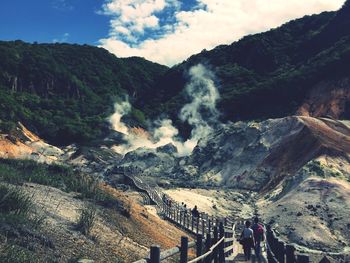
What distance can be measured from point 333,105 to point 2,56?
322 feet

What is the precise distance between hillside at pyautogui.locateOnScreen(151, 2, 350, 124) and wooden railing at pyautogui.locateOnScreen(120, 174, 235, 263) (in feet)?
194

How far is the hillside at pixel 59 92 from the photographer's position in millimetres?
124312

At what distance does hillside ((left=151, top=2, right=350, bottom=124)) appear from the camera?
105 metres

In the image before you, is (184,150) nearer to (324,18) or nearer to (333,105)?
(333,105)

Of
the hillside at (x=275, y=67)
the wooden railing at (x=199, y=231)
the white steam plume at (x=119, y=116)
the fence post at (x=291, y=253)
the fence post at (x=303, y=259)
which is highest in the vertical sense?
the hillside at (x=275, y=67)

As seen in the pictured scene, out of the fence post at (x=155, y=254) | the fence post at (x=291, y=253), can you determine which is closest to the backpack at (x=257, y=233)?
the fence post at (x=291, y=253)

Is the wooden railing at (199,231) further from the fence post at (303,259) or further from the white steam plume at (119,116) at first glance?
the white steam plume at (119,116)

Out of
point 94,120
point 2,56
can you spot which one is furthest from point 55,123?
point 2,56

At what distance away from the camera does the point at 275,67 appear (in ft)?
454

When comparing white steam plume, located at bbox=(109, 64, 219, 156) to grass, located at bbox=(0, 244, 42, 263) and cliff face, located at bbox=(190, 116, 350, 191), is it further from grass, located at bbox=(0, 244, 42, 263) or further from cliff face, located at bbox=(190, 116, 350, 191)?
grass, located at bbox=(0, 244, 42, 263)

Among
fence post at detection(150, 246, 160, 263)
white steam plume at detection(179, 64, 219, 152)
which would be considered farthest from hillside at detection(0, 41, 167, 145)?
fence post at detection(150, 246, 160, 263)

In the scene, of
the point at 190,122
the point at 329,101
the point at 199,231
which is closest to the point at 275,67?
the point at 190,122

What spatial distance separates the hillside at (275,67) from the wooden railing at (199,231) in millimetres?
59083

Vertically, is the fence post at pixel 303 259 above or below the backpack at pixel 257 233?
above
